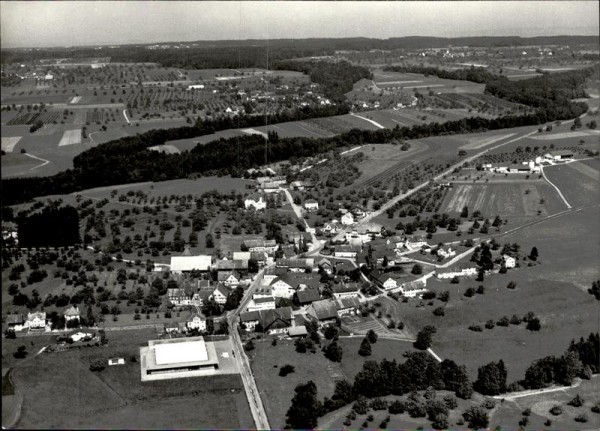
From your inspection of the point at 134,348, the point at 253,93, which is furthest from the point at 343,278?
the point at 253,93

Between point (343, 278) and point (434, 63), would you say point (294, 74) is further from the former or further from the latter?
point (343, 278)

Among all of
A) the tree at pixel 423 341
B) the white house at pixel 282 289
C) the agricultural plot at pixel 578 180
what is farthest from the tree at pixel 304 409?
the agricultural plot at pixel 578 180

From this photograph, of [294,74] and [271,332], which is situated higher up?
[294,74]

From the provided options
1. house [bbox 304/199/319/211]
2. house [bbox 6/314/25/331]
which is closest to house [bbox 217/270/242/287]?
house [bbox 6/314/25/331]

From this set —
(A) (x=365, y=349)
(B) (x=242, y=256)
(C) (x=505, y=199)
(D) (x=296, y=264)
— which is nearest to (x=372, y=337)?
(A) (x=365, y=349)

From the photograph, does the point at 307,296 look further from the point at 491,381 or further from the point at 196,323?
the point at 491,381

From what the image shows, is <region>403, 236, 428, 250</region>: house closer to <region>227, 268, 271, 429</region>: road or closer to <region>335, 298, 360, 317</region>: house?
<region>335, 298, 360, 317</region>: house
